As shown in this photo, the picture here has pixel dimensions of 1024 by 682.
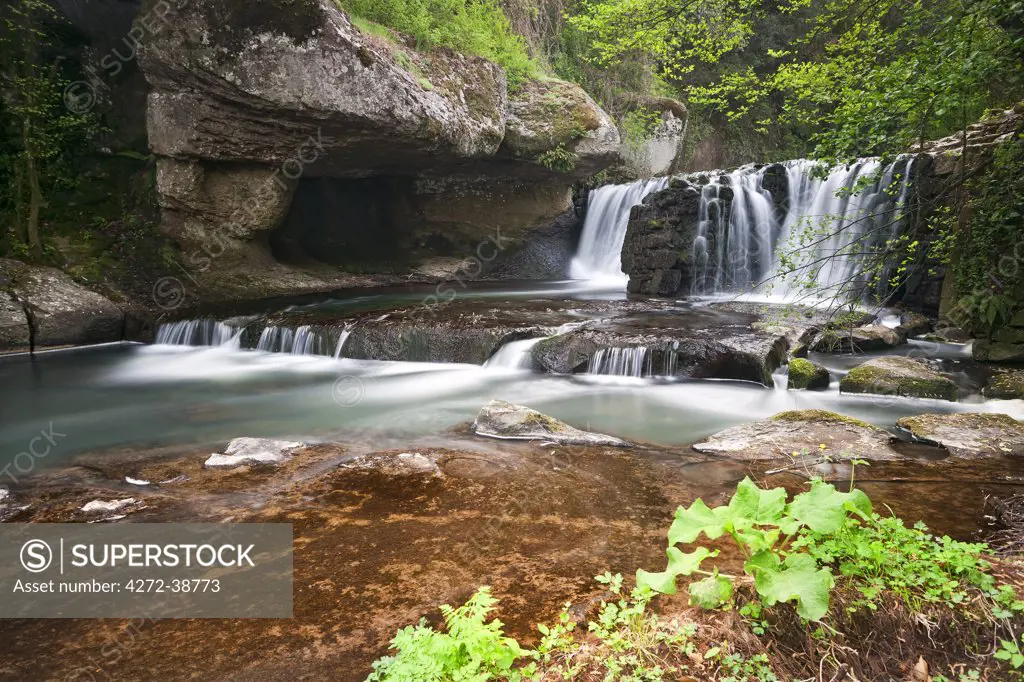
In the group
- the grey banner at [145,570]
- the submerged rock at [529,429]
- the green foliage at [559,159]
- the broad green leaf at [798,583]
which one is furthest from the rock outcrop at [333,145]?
the broad green leaf at [798,583]

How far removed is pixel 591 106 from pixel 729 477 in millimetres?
12947

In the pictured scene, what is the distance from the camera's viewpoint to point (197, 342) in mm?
11148

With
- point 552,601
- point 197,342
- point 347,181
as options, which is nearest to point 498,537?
point 552,601

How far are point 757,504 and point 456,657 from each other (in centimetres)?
121

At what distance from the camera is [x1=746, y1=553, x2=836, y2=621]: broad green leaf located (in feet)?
5.96

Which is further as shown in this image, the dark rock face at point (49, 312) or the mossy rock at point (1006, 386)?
the dark rock face at point (49, 312)

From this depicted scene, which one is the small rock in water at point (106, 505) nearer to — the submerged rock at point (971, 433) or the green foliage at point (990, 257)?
the submerged rock at point (971, 433)

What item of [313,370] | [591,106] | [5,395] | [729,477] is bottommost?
[5,395]

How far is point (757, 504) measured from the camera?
6.92 feet

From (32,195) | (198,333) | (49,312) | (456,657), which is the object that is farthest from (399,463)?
(32,195)

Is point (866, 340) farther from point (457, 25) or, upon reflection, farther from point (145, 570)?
point (457, 25)

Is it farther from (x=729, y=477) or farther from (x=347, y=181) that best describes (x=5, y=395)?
(x=347, y=181)

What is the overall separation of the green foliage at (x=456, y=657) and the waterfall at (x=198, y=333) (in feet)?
32.1

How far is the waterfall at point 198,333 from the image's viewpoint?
10.9 metres
